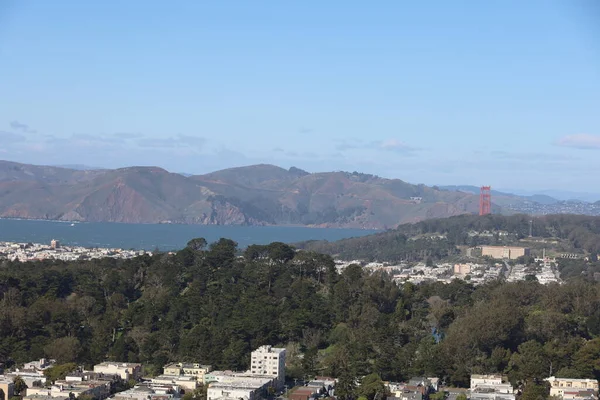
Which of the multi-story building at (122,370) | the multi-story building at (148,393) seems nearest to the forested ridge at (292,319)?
the multi-story building at (122,370)

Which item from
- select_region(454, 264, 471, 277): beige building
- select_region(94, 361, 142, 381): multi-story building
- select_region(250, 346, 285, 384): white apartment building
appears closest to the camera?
select_region(94, 361, 142, 381): multi-story building

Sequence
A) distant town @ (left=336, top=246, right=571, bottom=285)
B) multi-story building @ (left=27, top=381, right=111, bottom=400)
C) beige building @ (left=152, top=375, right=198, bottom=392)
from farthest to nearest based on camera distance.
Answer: distant town @ (left=336, top=246, right=571, bottom=285) → beige building @ (left=152, top=375, right=198, bottom=392) → multi-story building @ (left=27, top=381, right=111, bottom=400)

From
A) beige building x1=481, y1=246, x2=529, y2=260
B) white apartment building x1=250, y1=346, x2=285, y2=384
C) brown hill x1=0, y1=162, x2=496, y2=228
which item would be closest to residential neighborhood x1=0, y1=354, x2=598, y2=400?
white apartment building x1=250, y1=346, x2=285, y2=384

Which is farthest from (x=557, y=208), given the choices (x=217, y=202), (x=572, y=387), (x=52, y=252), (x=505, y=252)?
(x=572, y=387)

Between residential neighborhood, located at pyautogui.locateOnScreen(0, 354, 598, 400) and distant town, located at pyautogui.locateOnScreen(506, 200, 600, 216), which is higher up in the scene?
distant town, located at pyautogui.locateOnScreen(506, 200, 600, 216)

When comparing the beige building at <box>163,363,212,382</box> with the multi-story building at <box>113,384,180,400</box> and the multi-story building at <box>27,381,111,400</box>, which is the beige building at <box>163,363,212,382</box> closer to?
the multi-story building at <box>113,384,180,400</box>

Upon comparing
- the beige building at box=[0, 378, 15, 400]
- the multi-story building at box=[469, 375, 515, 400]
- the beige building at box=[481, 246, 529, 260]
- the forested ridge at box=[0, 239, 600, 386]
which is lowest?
the beige building at box=[0, 378, 15, 400]
